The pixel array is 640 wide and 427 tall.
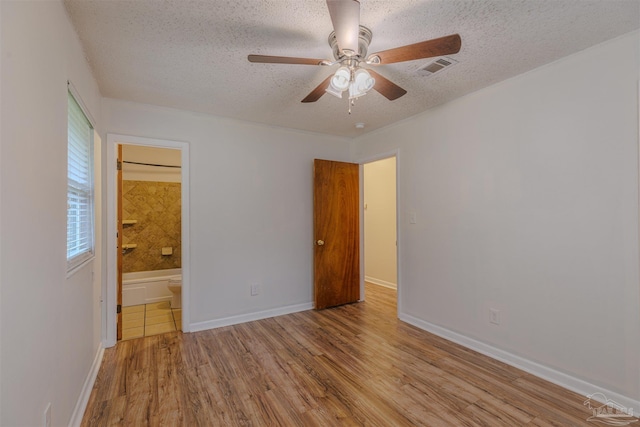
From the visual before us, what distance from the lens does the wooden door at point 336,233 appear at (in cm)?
391

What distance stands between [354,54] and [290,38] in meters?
0.55

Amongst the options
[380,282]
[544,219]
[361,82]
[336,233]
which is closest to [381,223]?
[380,282]

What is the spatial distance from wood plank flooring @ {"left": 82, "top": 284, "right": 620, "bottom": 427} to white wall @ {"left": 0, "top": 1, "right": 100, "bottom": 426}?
52 cm

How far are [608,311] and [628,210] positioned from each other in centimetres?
69

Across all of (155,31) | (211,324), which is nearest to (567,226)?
(155,31)

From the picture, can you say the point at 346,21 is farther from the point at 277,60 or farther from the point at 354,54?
the point at 277,60

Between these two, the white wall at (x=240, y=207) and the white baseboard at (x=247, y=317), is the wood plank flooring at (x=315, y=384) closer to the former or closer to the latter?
the white baseboard at (x=247, y=317)

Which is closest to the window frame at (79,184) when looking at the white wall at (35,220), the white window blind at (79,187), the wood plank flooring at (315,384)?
the white window blind at (79,187)

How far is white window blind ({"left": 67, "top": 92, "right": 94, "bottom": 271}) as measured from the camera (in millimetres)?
1920

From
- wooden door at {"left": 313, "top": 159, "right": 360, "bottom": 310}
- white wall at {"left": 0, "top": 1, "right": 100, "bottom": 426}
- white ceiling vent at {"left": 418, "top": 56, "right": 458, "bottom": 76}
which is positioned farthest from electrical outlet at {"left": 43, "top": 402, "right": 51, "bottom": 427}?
white ceiling vent at {"left": 418, "top": 56, "right": 458, "bottom": 76}

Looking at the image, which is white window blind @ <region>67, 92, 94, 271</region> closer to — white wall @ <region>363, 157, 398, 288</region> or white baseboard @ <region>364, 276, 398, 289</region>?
white wall @ <region>363, 157, 398, 288</region>

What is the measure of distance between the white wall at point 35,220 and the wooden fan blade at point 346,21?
1198 millimetres

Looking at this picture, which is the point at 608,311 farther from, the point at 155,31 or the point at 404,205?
→ the point at 155,31

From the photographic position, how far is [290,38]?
1941 mm
